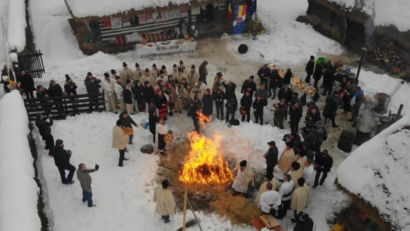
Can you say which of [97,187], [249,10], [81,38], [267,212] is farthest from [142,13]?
[267,212]

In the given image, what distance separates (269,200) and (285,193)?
68 centimetres

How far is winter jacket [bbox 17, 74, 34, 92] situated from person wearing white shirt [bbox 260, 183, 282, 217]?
1099 centimetres

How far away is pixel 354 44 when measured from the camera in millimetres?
20750

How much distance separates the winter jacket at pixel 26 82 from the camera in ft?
48.7

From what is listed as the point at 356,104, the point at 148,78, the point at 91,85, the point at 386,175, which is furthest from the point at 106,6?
the point at 386,175

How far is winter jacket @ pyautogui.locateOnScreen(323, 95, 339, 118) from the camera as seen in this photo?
13883 millimetres

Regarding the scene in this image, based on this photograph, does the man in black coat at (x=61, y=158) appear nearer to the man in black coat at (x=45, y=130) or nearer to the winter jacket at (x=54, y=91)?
the man in black coat at (x=45, y=130)

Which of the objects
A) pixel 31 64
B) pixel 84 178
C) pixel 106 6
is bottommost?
pixel 84 178

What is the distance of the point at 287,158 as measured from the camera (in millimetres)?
11062

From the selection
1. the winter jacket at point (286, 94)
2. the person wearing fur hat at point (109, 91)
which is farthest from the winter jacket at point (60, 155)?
the winter jacket at point (286, 94)

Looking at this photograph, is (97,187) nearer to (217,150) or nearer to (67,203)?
(67,203)

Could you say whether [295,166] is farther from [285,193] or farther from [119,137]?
[119,137]

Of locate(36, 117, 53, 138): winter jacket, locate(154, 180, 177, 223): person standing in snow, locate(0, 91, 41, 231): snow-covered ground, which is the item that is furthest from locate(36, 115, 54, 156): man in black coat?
locate(154, 180, 177, 223): person standing in snow

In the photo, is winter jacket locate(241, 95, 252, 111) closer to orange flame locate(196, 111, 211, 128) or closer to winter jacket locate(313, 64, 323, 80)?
orange flame locate(196, 111, 211, 128)
